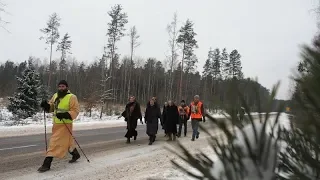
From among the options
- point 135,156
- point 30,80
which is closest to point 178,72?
point 30,80

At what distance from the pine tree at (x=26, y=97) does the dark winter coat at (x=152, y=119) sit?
16.0 m

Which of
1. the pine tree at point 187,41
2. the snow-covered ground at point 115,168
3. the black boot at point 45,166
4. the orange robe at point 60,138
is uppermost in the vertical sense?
the pine tree at point 187,41

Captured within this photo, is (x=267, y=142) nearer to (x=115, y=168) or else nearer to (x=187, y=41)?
(x=115, y=168)

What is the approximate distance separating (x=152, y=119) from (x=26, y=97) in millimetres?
17308

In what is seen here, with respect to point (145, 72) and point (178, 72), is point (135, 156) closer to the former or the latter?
point (178, 72)

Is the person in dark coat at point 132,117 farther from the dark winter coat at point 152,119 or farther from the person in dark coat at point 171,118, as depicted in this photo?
the person in dark coat at point 171,118

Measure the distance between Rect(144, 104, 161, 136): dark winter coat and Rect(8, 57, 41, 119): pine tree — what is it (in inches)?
631

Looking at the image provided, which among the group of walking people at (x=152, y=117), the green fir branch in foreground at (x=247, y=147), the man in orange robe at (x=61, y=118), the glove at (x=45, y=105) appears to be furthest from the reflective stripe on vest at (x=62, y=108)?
the green fir branch in foreground at (x=247, y=147)

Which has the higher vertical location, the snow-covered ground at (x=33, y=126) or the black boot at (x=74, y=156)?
the black boot at (x=74, y=156)

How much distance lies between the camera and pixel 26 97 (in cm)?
2717

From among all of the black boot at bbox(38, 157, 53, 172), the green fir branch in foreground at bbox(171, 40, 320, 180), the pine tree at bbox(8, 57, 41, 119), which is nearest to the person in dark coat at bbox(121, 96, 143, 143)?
the black boot at bbox(38, 157, 53, 172)

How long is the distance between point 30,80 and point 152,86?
4729 centimetres

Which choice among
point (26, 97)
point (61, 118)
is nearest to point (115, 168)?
point (61, 118)

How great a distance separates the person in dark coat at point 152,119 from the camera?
12.9 m
